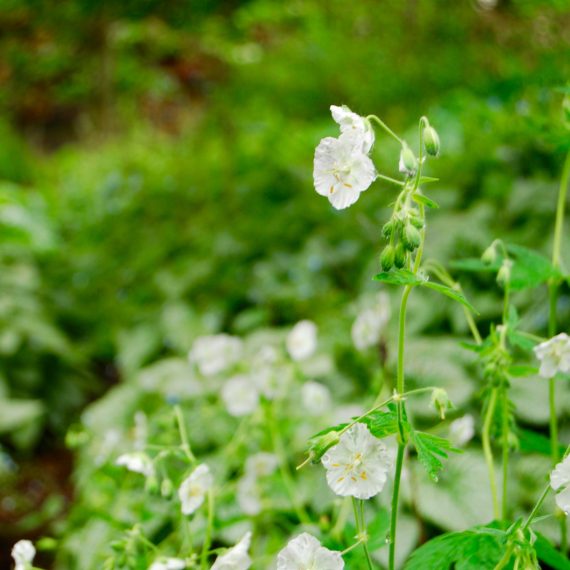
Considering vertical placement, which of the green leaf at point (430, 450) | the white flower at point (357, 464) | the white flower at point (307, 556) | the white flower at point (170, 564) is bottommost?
the white flower at point (170, 564)

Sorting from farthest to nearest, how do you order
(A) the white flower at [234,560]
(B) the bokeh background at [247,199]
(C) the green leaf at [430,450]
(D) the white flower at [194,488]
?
1. (B) the bokeh background at [247,199]
2. (D) the white flower at [194,488]
3. (A) the white flower at [234,560]
4. (C) the green leaf at [430,450]

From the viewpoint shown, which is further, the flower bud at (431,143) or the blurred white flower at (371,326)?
the blurred white flower at (371,326)

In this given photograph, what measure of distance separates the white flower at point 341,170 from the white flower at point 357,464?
226 mm

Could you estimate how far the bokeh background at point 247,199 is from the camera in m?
2.23

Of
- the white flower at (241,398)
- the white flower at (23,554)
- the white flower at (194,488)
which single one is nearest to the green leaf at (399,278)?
the white flower at (194,488)

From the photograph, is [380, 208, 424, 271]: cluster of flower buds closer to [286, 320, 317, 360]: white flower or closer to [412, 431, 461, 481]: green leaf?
[412, 431, 461, 481]: green leaf

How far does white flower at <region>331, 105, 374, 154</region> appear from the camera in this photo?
65 centimetres

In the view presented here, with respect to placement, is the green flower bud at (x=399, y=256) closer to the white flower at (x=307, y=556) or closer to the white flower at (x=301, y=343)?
the white flower at (x=307, y=556)

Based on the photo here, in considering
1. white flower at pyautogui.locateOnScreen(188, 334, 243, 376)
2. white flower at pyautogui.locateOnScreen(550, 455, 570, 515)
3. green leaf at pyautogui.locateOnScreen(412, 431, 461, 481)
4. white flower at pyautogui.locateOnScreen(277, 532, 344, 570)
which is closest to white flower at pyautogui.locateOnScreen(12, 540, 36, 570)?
white flower at pyautogui.locateOnScreen(277, 532, 344, 570)

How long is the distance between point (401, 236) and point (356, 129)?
0.37 ft

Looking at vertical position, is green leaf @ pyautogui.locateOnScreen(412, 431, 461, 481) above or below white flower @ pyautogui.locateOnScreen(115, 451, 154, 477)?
above

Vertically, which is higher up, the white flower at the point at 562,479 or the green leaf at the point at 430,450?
the green leaf at the point at 430,450

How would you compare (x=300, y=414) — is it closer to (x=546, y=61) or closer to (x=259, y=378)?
(x=259, y=378)

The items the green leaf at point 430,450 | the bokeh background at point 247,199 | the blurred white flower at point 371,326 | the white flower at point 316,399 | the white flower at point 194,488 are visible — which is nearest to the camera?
the green leaf at point 430,450
